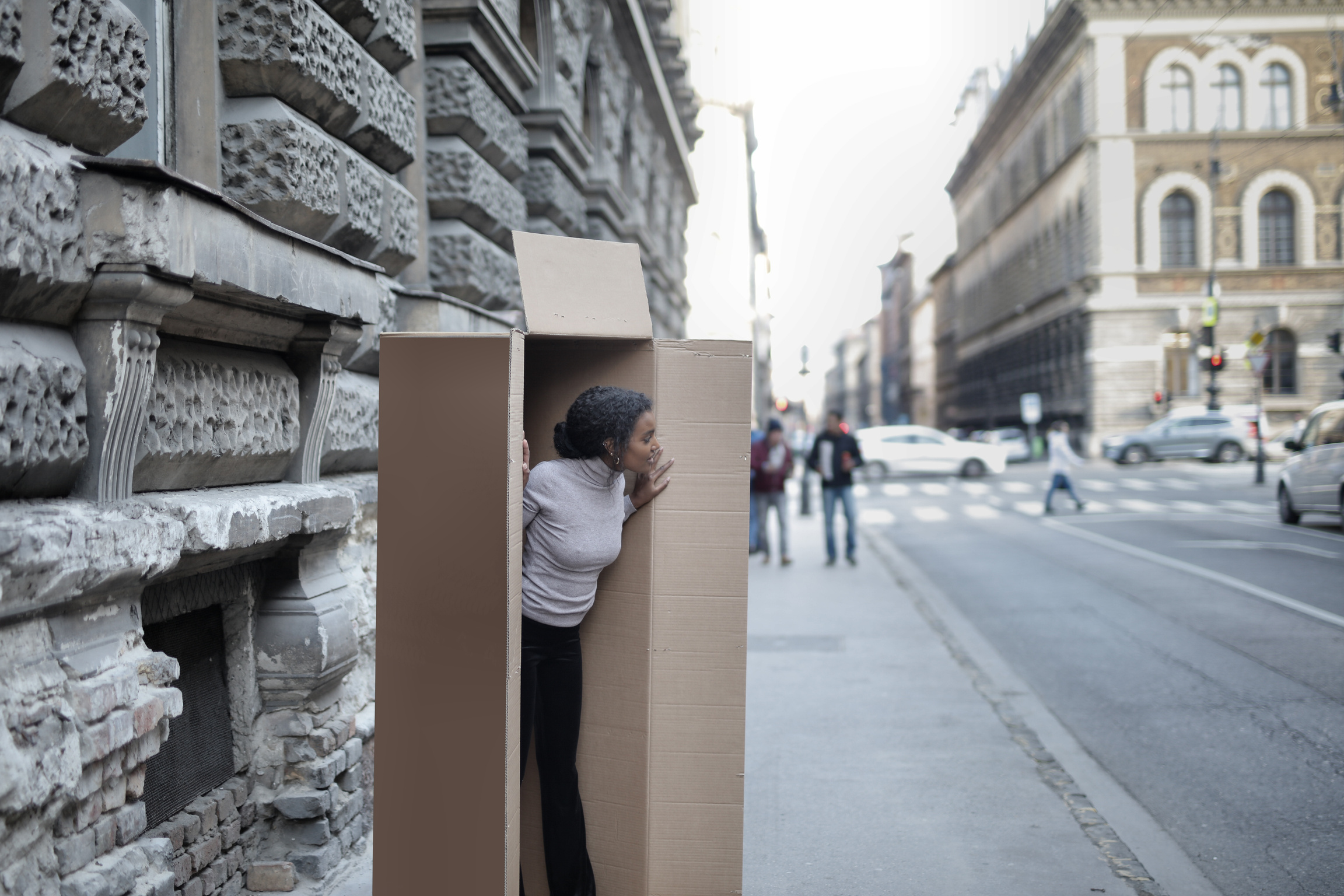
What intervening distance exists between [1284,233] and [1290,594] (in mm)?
38578

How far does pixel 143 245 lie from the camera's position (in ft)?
8.17

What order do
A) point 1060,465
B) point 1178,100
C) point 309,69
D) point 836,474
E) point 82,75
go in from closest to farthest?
point 82,75, point 309,69, point 836,474, point 1060,465, point 1178,100

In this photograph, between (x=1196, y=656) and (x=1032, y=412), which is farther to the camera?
(x=1032, y=412)

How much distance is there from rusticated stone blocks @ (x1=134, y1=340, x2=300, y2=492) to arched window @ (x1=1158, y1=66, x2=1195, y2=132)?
4613 cm

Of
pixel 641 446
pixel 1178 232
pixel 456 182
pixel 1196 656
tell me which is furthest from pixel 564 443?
pixel 1178 232

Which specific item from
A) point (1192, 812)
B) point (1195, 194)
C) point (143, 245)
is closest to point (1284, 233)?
point (1195, 194)

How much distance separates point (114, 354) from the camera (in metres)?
2.56

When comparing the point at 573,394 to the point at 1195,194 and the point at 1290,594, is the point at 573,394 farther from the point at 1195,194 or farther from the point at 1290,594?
the point at 1195,194

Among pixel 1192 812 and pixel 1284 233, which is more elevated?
pixel 1284 233

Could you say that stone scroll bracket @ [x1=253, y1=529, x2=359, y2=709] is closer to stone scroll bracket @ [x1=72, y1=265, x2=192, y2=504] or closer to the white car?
stone scroll bracket @ [x1=72, y1=265, x2=192, y2=504]

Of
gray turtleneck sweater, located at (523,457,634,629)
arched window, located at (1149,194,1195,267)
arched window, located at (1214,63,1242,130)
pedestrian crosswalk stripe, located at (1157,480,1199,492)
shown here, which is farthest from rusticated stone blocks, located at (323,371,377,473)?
arched window, located at (1214,63,1242,130)

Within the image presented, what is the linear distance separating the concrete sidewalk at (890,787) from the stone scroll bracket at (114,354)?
2.55 m

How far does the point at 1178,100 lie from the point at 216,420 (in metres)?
47.2

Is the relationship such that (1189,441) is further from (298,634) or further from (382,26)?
(298,634)
